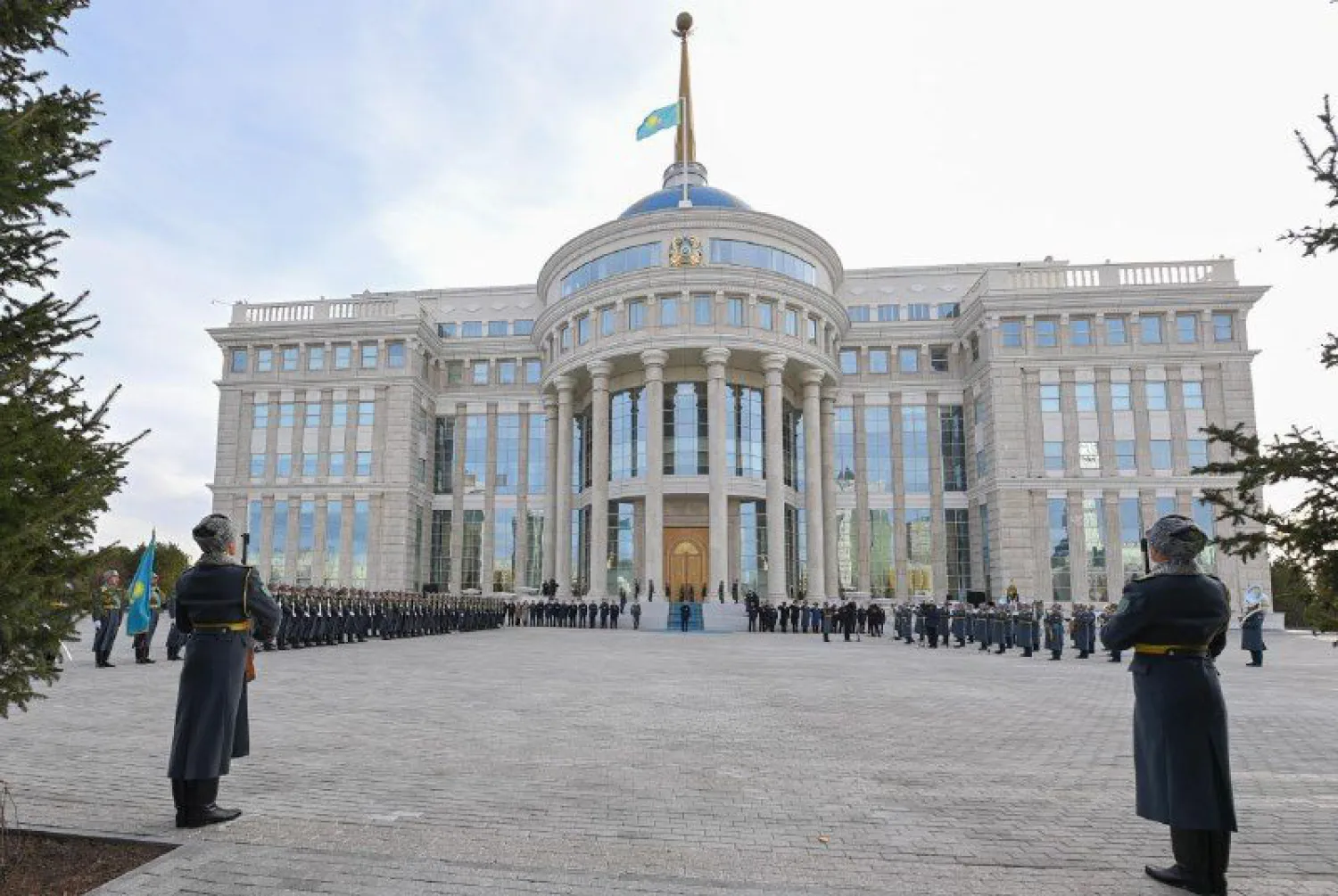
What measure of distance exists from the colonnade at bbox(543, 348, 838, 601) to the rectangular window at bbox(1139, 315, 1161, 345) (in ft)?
59.2

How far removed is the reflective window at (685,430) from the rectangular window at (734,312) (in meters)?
4.18

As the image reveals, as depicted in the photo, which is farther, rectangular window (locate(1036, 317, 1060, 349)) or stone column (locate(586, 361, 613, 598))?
rectangular window (locate(1036, 317, 1060, 349))

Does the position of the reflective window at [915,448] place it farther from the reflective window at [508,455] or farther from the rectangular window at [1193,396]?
the reflective window at [508,455]

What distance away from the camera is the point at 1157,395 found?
156 feet

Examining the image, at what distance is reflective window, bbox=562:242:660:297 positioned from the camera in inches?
1797

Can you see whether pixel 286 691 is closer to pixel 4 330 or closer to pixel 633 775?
pixel 633 775

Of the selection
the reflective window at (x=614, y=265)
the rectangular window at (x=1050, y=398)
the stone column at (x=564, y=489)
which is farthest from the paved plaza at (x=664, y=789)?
the rectangular window at (x=1050, y=398)

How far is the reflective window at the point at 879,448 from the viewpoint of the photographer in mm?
52625

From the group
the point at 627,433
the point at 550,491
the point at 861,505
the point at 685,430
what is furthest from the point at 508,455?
the point at 861,505

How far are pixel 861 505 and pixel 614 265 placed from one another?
70.9 ft

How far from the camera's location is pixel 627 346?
44219 millimetres

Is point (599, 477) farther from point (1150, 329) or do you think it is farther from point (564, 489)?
point (1150, 329)

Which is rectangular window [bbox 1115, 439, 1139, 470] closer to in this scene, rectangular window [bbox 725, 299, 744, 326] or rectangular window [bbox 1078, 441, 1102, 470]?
rectangular window [bbox 1078, 441, 1102, 470]

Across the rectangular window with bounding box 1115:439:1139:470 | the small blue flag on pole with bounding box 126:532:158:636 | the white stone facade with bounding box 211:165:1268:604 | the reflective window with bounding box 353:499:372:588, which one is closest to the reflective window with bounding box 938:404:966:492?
the white stone facade with bounding box 211:165:1268:604
